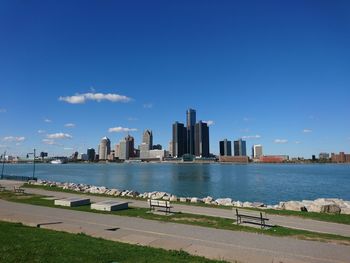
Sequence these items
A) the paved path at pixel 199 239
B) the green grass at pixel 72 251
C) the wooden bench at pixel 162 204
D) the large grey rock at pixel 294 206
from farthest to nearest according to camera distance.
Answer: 1. the large grey rock at pixel 294 206
2. the wooden bench at pixel 162 204
3. the paved path at pixel 199 239
4. the green grass at pixel 72 251

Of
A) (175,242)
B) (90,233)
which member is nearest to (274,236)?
(175,242)

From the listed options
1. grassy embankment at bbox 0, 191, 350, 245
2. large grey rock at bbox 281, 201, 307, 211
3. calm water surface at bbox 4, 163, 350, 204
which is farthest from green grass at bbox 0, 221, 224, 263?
calm water surface at bbox 4, 163, 350, 204

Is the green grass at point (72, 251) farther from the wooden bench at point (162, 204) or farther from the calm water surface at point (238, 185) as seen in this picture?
the calm water surface at point (238, 185)

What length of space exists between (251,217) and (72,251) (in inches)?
364

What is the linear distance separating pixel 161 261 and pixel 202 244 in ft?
9.86

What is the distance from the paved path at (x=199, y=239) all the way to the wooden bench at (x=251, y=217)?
2365 millimetres

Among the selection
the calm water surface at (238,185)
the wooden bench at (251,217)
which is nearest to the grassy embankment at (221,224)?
the wooden bench at (251,217)

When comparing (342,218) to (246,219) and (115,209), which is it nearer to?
(246,219)

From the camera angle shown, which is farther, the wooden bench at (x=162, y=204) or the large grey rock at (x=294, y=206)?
the large grey rock at (x=294, y=206)

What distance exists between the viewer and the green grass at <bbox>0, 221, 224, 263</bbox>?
8203mm

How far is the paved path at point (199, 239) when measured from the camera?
9619mm

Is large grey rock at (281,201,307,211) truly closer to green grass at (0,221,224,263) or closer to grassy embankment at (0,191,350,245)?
grassy embankment at (0,191,350,245)

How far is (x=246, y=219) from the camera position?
16.3m

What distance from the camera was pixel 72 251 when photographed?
8.87 m
